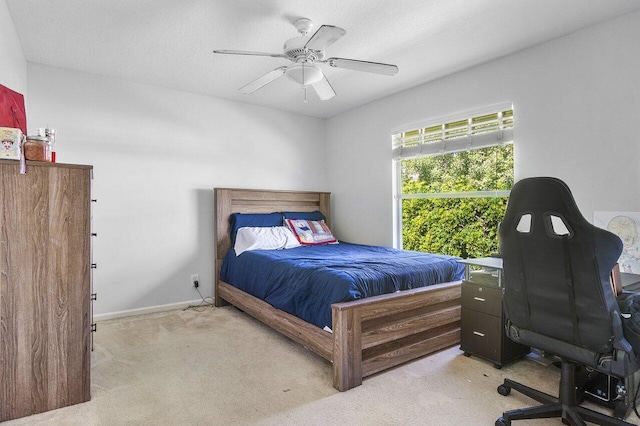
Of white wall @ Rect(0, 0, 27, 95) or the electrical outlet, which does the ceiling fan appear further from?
the electrical outlet

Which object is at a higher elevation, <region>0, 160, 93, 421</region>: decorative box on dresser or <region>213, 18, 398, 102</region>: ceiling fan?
<region>213, 18, 398, 102</region>: ceiling fan

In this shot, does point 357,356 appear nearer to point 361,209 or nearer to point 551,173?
point 551,173

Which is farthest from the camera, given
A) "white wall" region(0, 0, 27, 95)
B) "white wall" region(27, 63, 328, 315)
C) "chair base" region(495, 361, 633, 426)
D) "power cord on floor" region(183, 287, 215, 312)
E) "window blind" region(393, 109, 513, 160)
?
"power cord on floor" region(183, 287, 215, 312)

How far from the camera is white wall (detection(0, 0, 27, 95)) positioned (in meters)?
2.29

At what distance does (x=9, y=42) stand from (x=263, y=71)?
6.22 feet

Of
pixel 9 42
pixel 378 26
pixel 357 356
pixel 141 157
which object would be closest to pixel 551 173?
pixel 378 26

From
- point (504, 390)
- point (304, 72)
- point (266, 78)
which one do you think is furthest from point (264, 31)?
point (504, 390)

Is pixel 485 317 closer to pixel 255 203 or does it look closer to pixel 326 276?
pixel 326 276

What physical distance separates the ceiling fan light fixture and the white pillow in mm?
1832

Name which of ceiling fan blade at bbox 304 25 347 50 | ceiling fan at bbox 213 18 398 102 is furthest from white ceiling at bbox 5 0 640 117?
ceiling fan blade at bbox 304 25 347 50

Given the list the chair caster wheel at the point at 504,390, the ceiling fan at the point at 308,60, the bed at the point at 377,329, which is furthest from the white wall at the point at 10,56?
the chair caster wheel at the point at 504,390

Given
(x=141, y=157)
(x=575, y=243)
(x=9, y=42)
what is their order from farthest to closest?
1. (x=141, y=157)
2. (x=9, y=42)
3. (x=575, y=243)

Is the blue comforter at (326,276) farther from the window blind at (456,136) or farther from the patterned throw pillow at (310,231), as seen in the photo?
the window blind at (456,136)

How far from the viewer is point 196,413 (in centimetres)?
191
